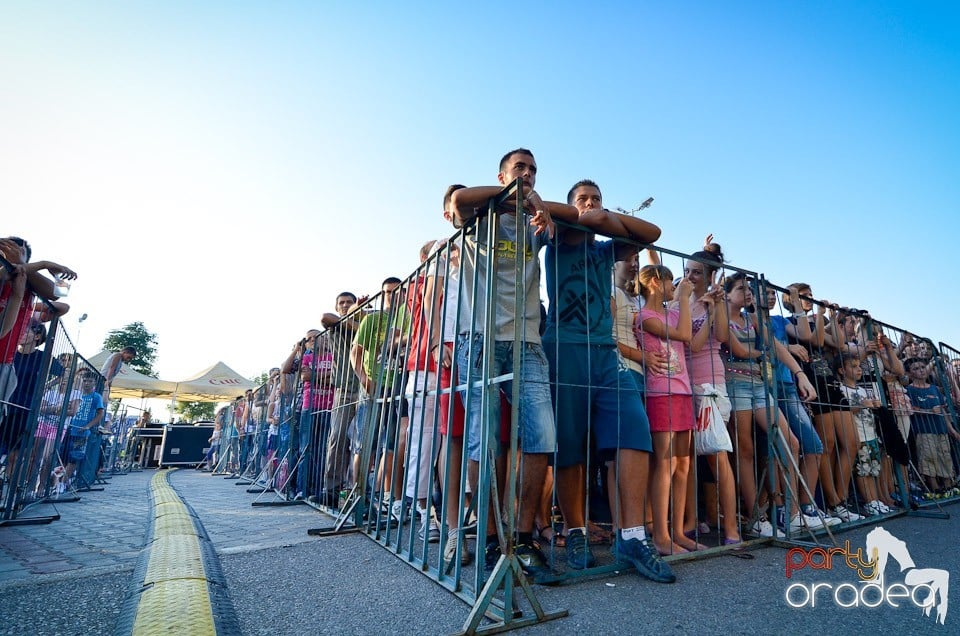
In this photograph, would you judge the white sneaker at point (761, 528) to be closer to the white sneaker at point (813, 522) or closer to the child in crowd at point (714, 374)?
the child in crowd at point (714, 374)

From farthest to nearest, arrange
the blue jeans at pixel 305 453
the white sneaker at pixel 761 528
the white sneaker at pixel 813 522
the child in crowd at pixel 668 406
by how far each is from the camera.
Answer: the blue jeans at pixel 305 453 < the white sneaker at pixel 813 522 < the white sneaker at pixel 761 528 < the child in crowd at pixel 668 406

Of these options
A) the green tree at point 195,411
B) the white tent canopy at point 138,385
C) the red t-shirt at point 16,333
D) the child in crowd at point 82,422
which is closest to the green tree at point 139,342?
the green tree at point 195,411

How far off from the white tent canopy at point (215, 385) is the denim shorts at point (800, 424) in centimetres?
1764

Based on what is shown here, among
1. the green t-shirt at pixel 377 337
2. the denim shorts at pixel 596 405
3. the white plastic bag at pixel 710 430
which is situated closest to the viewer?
the denim shorts at pixel 596 405

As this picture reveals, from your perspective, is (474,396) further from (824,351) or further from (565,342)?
(824,351)

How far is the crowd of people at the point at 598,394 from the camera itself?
2.61m

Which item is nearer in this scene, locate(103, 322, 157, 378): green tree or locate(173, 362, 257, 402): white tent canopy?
locate(173, 362, 257, 402): white tent canopy

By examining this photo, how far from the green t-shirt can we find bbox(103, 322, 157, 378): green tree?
154 feet

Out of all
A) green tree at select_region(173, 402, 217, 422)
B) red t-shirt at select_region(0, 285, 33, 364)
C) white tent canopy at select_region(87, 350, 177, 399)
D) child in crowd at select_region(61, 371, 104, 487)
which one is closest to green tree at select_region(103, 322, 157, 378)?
green tree at select_region(173, 402, 217, 422)

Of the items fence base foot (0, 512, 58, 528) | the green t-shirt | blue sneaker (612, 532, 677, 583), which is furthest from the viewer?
fence base foot (0, 512, 58, 528)

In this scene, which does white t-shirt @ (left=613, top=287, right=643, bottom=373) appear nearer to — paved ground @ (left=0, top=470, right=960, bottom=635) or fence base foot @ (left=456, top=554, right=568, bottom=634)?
paved ground @ (left=0, top=470, right=960, bottom=635)

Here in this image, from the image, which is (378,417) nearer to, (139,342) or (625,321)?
(625,321)

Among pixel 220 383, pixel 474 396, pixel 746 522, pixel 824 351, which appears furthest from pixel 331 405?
pixel 220 383

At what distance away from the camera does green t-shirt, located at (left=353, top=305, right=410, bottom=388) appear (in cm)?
405
